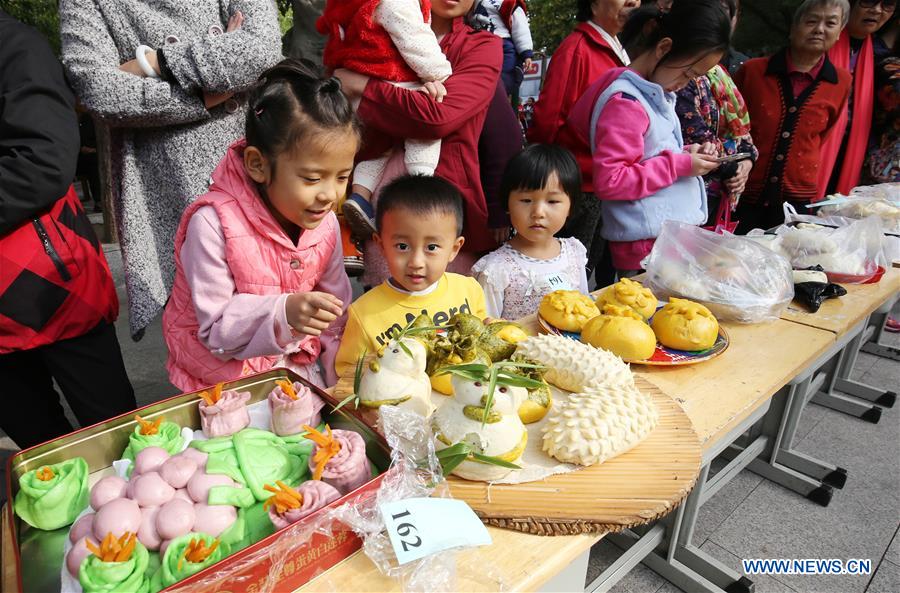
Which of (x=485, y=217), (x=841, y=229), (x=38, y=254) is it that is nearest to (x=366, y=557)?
(x=38, y=254)

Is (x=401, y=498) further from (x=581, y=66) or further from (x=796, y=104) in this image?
(x=796, y=104)

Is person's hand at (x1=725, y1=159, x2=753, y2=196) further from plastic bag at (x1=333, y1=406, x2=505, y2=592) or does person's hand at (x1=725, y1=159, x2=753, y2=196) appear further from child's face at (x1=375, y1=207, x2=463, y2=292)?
plastic bag at (x1=333, y1=406, x2=505, y2=592)

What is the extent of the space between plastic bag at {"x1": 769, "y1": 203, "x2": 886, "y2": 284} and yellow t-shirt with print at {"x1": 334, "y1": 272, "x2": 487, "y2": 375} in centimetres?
160

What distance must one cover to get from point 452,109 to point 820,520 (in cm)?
236

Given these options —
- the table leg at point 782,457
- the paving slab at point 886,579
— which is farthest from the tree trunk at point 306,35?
the paving slab at point 886,579

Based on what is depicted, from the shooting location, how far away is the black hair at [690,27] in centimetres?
204

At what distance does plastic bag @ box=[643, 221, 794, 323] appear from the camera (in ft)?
5.76

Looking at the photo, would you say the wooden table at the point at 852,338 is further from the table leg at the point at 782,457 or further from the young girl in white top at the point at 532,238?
the young girl in white top at the point at 532,238

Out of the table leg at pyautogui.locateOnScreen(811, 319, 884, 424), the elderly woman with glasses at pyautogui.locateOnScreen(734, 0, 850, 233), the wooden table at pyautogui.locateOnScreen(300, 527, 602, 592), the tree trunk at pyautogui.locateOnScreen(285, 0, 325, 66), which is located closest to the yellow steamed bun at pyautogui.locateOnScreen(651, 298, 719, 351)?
the wooden table at pyautogui.locateOnScreen(300, 527, 602, 592)

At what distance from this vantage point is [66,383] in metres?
1.65

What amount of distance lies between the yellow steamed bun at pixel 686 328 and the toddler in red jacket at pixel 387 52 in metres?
1.05

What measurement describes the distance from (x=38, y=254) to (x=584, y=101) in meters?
2.25

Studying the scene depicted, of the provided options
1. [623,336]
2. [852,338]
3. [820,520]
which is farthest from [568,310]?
[852,338]

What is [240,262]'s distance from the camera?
56.0 inches
